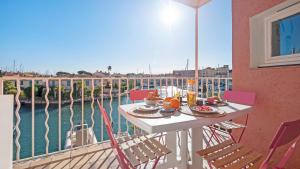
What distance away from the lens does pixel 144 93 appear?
2.52 m

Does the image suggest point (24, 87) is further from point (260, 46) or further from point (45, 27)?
point (45, 27)

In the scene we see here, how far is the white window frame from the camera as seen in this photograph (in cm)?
195

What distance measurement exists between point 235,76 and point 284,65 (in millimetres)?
782

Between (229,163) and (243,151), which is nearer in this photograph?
(229,163)

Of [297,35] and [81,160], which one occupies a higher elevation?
[297,35]

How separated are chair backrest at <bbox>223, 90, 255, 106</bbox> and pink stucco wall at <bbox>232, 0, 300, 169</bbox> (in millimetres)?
232

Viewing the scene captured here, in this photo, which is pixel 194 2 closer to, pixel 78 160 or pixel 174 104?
pixel 174 104

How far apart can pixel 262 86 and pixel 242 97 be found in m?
0.32

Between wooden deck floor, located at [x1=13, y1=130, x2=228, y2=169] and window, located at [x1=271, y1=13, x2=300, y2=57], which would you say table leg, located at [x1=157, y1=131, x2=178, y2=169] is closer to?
wooden deck floor, located at [x1=13, y1=130, x2=228, y2=169]

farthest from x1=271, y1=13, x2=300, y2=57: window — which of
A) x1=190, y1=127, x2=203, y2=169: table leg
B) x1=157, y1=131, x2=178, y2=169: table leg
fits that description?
x1=157, y1=131, x2=178, y2=169: table leg

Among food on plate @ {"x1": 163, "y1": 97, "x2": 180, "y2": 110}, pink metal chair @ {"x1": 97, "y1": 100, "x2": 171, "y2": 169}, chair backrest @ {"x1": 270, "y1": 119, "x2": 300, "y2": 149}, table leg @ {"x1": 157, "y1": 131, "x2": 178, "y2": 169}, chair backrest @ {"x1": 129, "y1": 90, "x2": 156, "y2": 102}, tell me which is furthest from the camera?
chair backrest @ {"x1": 129, "y1": 90, "x2": 156, "y2": 102}

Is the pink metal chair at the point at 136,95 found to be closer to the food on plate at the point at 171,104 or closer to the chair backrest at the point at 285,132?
the food on plate at the point at 171,104

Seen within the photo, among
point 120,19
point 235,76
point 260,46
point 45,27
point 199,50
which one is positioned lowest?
point 235,76

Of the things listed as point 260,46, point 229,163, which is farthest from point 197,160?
point 260,46
